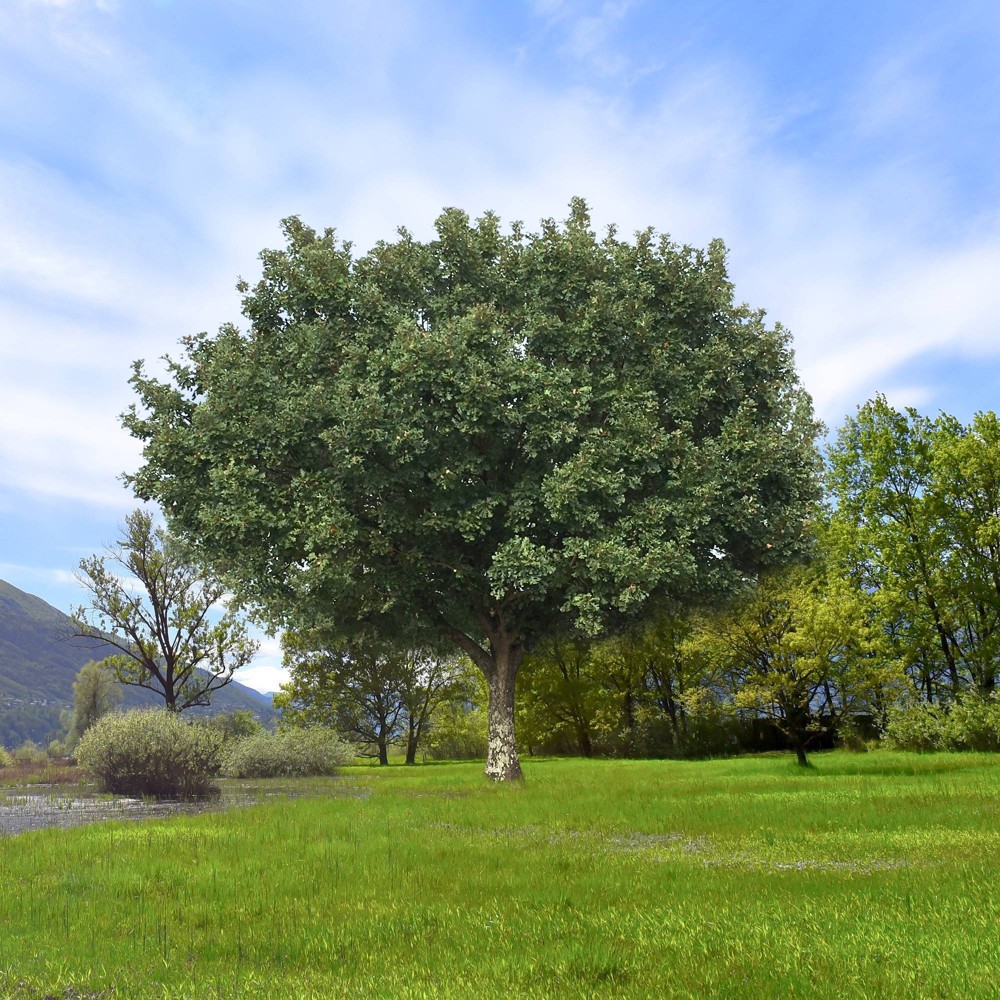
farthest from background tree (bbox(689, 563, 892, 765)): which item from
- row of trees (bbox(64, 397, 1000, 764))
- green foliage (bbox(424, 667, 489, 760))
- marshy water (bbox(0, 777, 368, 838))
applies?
green foliage (bbox(424, 667, 489, 760))

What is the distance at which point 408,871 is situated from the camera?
486 inches

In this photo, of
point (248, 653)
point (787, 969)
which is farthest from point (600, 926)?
point (248, 653)

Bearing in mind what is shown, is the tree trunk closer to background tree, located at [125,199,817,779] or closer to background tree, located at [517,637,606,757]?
background tree, located at [125,199,817,779]

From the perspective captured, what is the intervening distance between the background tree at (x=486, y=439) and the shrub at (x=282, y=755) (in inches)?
505

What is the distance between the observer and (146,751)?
1205 inches

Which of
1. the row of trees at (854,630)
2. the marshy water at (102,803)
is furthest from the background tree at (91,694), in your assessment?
the marshy water at (102,803)

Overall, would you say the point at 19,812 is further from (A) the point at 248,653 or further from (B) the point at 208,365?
(A) the point at 248,653

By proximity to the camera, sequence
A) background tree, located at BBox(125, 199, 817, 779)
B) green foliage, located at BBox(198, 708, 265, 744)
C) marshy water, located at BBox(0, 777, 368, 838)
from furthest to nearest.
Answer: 1. green foliage, located at BBox(198, 708, 265, 744)
2. background tree, located at BBox(125, 199, 817, 779)
3. marshy water, located at BBox(0, 777, 368, 838)

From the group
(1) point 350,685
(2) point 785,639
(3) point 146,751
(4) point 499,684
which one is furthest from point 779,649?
(1) point 350,685

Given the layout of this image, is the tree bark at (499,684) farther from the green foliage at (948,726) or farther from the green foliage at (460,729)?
the green foliage at (460,729)

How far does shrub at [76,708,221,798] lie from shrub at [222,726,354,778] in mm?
8010

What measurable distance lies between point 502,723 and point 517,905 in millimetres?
23048

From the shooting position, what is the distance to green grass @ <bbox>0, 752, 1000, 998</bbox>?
7102mm

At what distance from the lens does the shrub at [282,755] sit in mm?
41469
